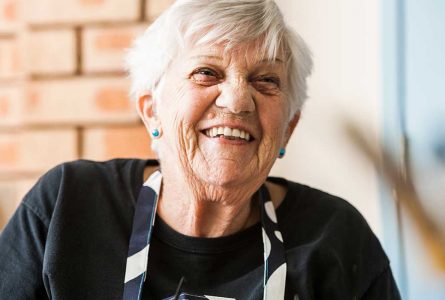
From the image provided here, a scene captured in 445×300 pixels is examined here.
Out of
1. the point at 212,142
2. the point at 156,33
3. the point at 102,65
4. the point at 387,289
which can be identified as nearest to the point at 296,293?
the point at 387,289

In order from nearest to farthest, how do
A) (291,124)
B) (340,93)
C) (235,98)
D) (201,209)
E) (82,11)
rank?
(235,98)
(201,209)
(291,124)
(82,11)
(340,93)

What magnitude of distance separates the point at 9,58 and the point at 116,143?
0.55 meters

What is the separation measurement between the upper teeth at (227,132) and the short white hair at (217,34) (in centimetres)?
17

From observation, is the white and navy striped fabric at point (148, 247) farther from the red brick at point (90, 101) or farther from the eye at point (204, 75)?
the red brick at point (90, 101)

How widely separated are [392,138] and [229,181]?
36.2 inches

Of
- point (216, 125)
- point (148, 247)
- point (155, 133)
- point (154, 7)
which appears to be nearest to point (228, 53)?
point (216, 125)

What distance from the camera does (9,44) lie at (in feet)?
7.57

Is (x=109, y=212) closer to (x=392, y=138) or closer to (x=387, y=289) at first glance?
(x=387, y=289)

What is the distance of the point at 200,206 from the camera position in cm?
139

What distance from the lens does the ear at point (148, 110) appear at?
1433 mm

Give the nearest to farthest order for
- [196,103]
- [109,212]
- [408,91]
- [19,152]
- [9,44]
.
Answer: [196,103] → [109,212] → [408,91] → [19,152] → [9,44]

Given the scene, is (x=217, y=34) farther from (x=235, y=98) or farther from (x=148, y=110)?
(x=148, y=110)

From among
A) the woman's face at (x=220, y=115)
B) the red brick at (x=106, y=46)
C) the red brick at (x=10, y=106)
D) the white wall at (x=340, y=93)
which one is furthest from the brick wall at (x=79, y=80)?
the woman's face at (x=220, y=115)

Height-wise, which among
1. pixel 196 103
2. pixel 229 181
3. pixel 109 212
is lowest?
pixel 109 212
